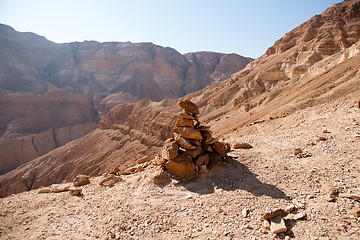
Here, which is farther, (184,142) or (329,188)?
(184,142)

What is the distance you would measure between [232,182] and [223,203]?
103 centimetres

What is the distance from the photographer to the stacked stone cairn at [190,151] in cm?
645

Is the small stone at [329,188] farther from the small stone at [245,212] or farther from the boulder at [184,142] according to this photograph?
the boulder at [184,142]

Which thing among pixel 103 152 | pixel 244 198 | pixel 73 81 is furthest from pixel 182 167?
pixel 73 81

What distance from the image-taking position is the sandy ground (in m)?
3.91

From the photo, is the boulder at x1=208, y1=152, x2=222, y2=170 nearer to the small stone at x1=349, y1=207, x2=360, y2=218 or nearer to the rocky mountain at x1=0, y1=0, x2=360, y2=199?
Result: the small stone at x1=349, y1=207, x2=360, y2=218

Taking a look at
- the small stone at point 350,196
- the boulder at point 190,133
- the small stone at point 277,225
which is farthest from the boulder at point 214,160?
the small stone at point 350,196

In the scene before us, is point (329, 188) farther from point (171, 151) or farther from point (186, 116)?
point (186, 116)

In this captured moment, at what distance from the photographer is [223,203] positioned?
16.0 feet

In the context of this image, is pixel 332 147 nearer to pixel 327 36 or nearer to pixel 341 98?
pixel 341 98

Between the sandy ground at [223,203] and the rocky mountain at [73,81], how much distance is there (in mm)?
44328

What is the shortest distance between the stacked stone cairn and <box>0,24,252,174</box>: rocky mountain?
152 ft

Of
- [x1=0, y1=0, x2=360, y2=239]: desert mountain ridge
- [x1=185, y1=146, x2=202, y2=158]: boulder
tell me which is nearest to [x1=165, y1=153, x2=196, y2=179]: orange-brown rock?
[x1=185, y1=146, x2=202, y2=158]: boulder

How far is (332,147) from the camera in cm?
634
